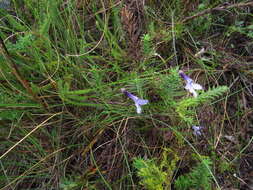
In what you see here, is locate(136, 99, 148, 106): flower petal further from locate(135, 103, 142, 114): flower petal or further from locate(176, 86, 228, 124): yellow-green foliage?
locate(176, 86, 228, 124): yellow-green foliage

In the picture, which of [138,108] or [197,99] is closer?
[197,99]

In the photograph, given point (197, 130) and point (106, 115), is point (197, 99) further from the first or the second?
point (106, 115)

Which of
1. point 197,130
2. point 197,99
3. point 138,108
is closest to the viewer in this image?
point 197,99

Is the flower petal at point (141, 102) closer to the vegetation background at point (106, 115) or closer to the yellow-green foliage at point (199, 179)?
the vegetation background at point (106, 115)

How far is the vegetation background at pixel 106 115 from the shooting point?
1.22m

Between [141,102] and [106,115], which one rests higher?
[141,102]

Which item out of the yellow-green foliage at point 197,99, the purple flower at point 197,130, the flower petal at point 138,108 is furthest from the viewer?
the purple flower at point 197,130

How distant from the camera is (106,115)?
4.49ft

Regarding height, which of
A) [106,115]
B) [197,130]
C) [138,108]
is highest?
[138,108]

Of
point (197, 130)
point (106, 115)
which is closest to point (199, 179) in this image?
point (197, 130)

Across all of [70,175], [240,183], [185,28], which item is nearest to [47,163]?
[70,175]

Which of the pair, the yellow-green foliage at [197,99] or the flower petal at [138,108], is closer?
the yellow-green foliage at [197,99]

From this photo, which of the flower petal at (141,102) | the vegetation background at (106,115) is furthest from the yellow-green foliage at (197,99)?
the flower petal at (141,102)

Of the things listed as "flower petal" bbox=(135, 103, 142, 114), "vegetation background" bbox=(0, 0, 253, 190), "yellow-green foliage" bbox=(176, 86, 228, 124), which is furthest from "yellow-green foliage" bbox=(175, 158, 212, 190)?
"flower petal" bbox=(135, 103, 142, 114)
